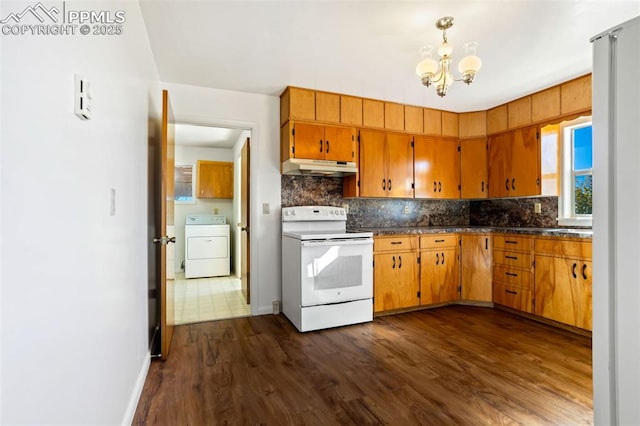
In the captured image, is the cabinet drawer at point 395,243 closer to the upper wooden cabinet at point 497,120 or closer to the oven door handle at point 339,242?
the oven door handle at point 339,242

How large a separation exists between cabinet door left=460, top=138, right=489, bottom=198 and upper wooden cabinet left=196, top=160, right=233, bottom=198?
4.15 meters

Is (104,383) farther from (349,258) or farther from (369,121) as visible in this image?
(369,121)

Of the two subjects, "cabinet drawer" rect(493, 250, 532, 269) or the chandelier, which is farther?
"cabinet drawer" rect(493, 250, 532, 269)

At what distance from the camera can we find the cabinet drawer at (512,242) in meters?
3.30

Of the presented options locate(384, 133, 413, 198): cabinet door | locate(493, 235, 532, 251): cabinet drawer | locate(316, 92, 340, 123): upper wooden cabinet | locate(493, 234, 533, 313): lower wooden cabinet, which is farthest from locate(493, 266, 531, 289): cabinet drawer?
locate(316, 92, 340, 123): upper wooden cabinet

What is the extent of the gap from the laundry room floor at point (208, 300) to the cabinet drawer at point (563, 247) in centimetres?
314

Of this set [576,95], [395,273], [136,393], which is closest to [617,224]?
[136,393]

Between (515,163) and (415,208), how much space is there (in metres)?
1.28

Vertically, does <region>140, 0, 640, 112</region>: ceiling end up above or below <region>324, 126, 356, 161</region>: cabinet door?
above

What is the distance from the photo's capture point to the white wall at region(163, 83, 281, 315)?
3328 mm

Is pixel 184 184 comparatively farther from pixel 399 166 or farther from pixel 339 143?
pixel 399 166

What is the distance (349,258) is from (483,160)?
235 cm

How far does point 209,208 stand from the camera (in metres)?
6.13

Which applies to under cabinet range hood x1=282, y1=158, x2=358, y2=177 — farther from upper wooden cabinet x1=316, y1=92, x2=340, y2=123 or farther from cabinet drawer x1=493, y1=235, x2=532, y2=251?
cabinet drawer x1=493, y1=235, x2=532, y2=251
